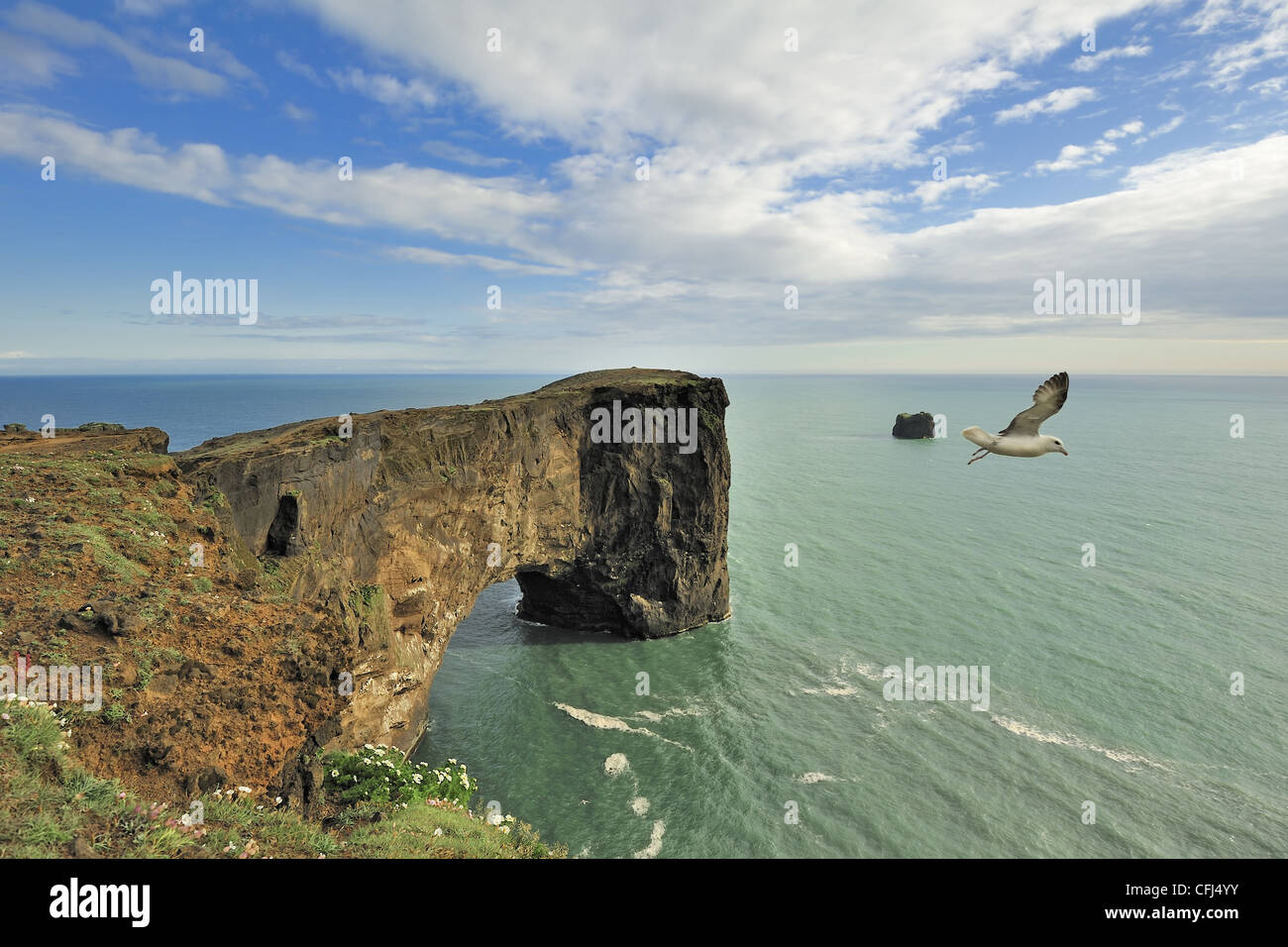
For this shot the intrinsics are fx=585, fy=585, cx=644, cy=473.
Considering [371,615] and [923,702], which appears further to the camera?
[923,702]

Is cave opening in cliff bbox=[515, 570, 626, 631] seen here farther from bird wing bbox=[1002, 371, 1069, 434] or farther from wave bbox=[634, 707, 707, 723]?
bird wing bbox=[1002, 371, 1069, 434]

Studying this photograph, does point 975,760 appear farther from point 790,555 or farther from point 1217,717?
point 790,555

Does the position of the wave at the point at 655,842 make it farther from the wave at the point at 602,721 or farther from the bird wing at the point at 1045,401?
the bird wing at the point at 1045,401

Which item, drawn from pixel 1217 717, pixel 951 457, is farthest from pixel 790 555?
pixel 951 457

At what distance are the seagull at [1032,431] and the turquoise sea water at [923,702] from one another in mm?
18820

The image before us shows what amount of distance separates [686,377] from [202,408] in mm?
183720

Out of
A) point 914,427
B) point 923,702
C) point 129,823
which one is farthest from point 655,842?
point 914,427

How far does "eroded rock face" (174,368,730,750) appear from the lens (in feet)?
68.9

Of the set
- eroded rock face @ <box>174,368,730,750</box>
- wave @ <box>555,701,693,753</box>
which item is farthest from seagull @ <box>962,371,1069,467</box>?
wave @ <box>555,701,693,753</box>

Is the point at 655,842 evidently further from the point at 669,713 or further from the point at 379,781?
the point at 379,781

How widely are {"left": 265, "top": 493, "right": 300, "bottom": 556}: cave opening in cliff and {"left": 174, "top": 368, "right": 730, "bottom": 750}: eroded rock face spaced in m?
0.05

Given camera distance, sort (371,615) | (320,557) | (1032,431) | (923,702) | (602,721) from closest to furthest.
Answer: (1032,431) → (320,557) → (371,615) → (602,721) → (923,702)

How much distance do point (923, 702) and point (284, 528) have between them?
94.5ft

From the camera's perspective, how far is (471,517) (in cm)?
2900
